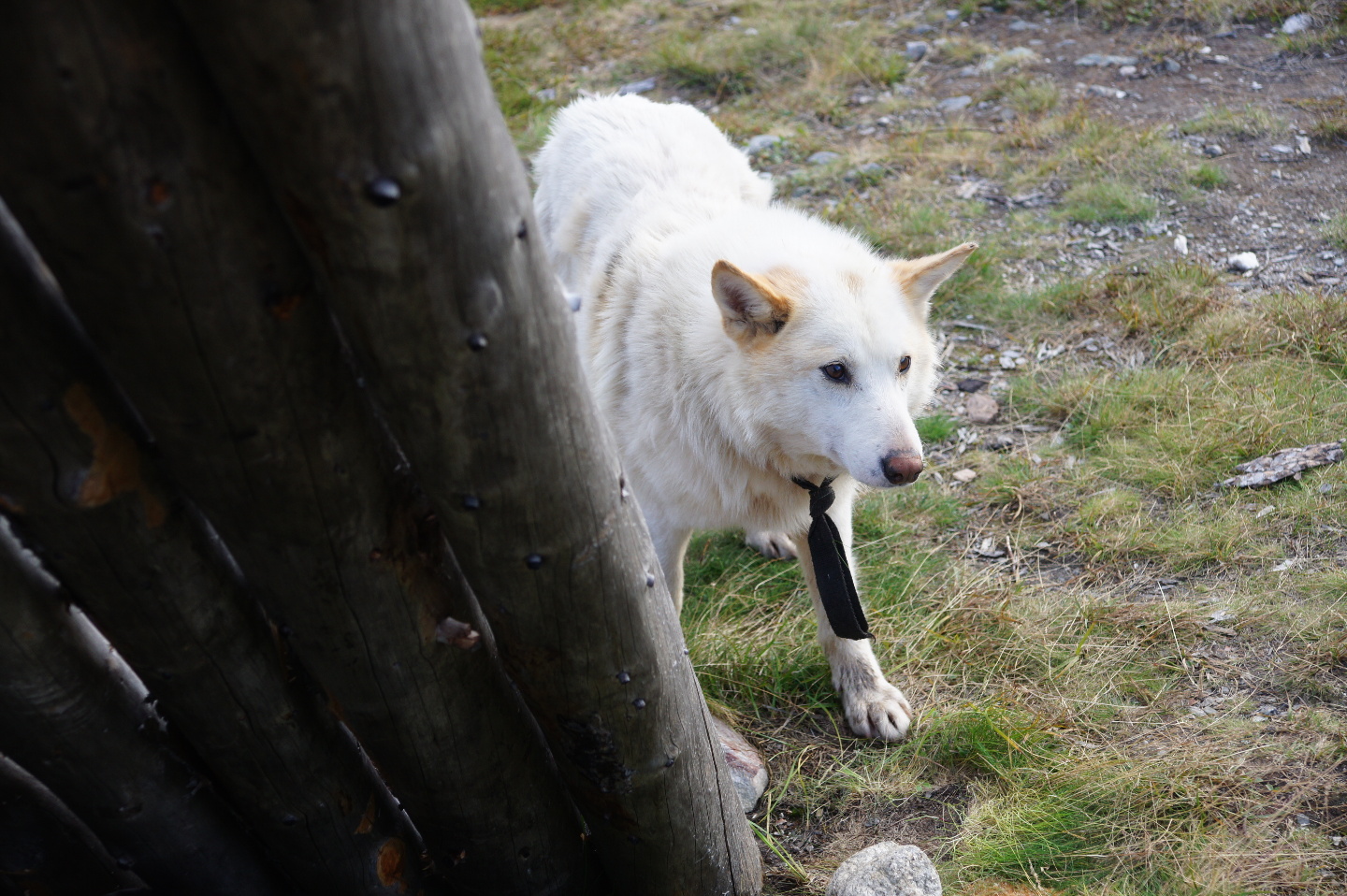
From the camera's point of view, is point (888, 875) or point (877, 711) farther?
point (877, 711)

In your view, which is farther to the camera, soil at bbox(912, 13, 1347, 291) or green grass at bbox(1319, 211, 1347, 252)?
soil at bbox(912, 13, 1347, 291)

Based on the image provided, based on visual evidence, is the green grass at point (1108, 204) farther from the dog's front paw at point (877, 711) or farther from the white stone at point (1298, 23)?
the dog's front paw at point (877, 711)

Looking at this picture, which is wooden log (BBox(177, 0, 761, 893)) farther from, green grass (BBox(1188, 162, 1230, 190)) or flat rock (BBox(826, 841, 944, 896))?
green grass (BBox(1188, 162, 1230, 190))

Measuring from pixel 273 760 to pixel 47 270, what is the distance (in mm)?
1027

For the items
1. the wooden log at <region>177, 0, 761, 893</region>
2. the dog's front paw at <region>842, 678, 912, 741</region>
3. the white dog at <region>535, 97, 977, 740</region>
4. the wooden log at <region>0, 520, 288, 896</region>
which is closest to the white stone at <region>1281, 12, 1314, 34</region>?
the white dog at <region>535, 97, 977, 740</region>

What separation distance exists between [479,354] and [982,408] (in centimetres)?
351

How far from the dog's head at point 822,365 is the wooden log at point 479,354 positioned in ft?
3.00

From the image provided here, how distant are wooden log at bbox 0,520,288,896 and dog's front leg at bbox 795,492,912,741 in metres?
1.77

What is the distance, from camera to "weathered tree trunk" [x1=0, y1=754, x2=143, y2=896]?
171cm

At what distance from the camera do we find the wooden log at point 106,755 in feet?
4.89

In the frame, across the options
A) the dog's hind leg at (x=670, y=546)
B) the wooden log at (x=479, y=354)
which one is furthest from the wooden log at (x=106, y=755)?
the dog's hind leg at (x=670, y=546)

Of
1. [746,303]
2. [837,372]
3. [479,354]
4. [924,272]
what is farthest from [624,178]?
[479,354]

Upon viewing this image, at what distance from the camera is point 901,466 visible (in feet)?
8.09

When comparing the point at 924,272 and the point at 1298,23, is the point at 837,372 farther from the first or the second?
the point at 1298,23
